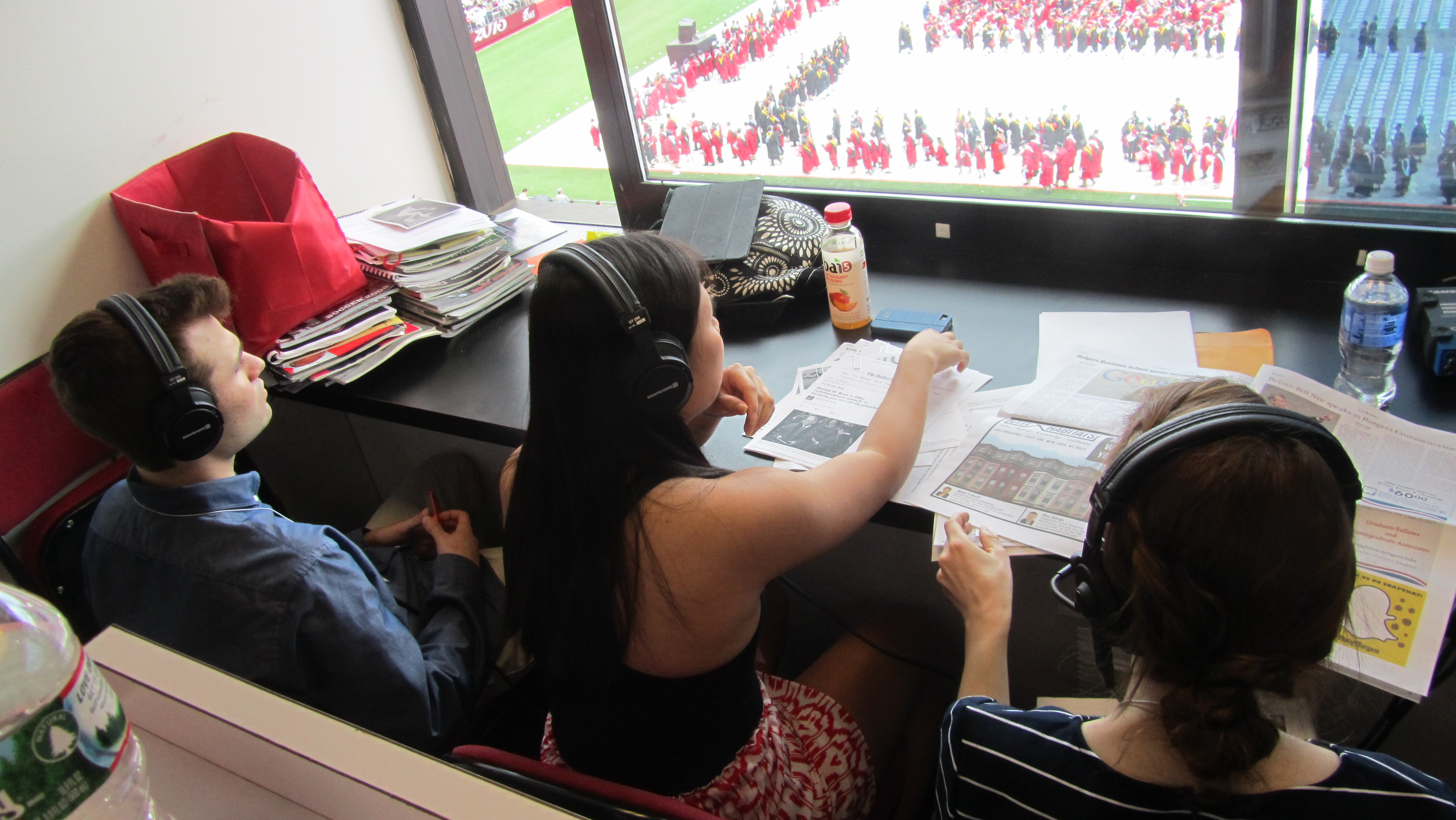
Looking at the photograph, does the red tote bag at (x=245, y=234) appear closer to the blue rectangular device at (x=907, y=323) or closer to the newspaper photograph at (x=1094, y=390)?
the blue rectangular device at (x=907, y=323)

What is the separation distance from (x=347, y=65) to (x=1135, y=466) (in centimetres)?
199

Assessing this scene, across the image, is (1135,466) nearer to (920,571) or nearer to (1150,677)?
(1150,677)

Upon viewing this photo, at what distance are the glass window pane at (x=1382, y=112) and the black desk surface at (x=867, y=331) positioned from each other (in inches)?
5.9

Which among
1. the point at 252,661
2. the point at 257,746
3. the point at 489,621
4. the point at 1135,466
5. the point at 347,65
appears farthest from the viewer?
the point at 347,65

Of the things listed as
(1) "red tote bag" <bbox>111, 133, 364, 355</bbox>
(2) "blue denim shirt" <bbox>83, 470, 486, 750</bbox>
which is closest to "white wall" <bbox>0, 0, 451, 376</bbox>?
(1) "red tote bag" <bbox>111, 133, 364, 355</bbox>

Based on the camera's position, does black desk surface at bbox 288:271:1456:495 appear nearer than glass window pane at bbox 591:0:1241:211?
Yes

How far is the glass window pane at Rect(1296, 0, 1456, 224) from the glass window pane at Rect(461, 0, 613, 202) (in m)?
1.41

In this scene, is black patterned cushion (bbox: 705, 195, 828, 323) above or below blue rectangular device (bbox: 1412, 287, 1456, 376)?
above

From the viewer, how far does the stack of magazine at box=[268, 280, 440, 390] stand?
1697 millimetres

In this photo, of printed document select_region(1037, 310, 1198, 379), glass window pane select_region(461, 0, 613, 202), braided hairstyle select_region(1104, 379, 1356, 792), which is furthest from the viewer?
glass window pane select_region(461, 0, 613, 202)

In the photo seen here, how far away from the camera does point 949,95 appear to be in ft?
5.63

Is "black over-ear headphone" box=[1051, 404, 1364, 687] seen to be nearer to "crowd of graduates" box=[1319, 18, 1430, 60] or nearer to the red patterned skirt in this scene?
the red patterned skirt

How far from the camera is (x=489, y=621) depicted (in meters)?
1.57

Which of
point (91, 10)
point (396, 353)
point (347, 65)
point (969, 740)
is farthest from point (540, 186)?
point (969, 740)
